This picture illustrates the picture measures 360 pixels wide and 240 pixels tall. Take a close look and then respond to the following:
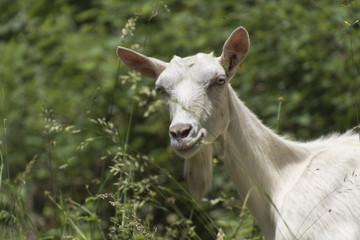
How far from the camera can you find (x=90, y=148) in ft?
26.9

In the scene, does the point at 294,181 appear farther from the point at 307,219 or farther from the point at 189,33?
the point at 189,33

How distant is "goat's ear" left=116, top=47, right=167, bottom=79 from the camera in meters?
4.55

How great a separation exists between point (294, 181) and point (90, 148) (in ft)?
14.2

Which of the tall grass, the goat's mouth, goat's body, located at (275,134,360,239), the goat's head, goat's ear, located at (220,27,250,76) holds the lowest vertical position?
the tall grass

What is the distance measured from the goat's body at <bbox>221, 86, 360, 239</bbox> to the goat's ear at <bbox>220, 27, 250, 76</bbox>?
6.8 inches

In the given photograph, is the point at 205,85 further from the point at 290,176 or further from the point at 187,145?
the point at 290,176

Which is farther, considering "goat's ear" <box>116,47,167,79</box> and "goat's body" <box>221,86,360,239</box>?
"goat's ear" <box>116,47,167,79</box>

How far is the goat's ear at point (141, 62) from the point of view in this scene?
179 inches

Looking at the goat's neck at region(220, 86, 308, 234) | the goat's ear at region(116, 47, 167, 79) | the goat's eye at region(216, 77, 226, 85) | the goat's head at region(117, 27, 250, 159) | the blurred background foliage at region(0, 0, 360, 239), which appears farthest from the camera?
the blurred background foliage at region(0, 0, 360, 239)

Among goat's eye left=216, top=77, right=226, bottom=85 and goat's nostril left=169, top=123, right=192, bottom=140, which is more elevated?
goat's eye left=216, top=77, right=226, bottom=85

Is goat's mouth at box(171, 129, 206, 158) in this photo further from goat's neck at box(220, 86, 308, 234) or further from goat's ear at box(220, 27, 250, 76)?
goat's ear at box(220, 27, 250, 76)

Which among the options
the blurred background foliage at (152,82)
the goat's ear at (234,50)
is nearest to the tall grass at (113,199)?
the blurred background foliage at (152,82)

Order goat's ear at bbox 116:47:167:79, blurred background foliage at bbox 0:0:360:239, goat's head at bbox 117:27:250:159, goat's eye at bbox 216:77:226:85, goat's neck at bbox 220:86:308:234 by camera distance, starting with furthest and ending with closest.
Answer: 1. blurred background foliage at bbox 0:0:360:239
2. goat's ear at bbox 116:47:167:79
3. goat's neck at bbox 220:86:308:234
4. goat's eye at bbox 216:77:226:85
5. goat's head at bbox 117:27:250:159

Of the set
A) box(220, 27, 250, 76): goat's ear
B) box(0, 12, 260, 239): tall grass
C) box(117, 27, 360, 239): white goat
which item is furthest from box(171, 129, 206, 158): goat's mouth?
box(220, 27, 250, 76): goat's ear
